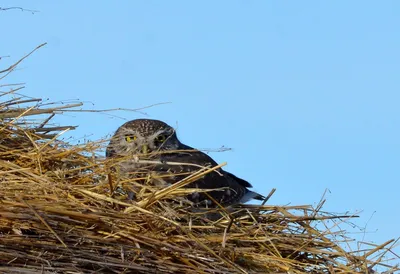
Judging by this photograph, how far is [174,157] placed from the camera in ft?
19.4

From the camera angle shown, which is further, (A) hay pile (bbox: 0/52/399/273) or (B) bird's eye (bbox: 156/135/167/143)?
(B) bird's eye (bbox: 156/135/167/143)

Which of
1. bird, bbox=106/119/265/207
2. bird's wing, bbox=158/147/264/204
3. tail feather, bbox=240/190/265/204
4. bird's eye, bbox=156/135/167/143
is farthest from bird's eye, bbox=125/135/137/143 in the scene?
tail feather, bbox=240/190/265/204

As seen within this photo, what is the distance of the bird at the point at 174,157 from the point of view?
5.50 m

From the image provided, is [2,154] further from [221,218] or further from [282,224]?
[282,224]

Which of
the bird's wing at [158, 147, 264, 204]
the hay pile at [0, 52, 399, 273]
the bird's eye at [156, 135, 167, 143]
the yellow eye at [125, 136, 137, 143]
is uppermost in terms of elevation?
the bird's eye at [156, 135, 167, 143]

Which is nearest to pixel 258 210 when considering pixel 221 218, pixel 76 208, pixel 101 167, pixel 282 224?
pixel 282 224

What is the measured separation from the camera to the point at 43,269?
3768mm

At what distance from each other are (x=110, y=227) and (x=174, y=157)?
75.4 inches

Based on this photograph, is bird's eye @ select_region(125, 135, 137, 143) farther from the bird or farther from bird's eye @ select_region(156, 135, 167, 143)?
bird's eye @ select_region(156, 135, 167, 143)

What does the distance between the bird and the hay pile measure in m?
0.46

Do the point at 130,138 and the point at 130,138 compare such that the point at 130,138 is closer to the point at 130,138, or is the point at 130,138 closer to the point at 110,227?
the point at 130,138

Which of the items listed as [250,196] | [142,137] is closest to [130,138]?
[142,137]

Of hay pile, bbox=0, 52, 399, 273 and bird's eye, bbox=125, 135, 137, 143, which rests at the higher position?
bird's eye, bbox=125, 135, 137, 143

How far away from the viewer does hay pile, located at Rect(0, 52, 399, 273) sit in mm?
3857
